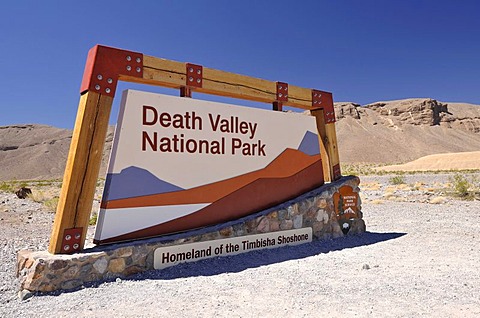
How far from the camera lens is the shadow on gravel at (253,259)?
15.1 feet

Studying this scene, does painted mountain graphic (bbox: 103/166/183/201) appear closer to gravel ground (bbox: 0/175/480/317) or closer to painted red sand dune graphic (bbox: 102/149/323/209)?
painted red sand dune graphic (bbox: 102/149/323/209)

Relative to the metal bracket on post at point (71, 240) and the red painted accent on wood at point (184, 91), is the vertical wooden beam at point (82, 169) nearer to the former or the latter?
the metal bracket on post at point (71, 240)

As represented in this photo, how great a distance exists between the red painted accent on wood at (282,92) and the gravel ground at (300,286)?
2558 mm

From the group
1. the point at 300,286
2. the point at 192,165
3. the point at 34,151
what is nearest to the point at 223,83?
the point at 192,165

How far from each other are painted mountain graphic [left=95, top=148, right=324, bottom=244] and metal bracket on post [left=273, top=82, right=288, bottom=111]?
0.80 metres

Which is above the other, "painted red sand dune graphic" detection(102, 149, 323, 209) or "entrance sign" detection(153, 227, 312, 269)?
"painted red sand dune graphic" detection(102, 149, 323, 209)

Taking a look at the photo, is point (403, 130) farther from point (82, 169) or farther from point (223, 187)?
point (82, 169)

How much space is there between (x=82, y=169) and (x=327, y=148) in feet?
15.7

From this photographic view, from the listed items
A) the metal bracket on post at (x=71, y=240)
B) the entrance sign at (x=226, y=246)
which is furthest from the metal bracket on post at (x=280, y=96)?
the metal bracket on post at (x=71, y=240)

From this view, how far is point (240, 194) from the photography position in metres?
5.88

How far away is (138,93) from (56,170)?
8611cm

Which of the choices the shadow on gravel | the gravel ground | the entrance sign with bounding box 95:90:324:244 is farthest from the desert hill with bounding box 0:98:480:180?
the gravel ground

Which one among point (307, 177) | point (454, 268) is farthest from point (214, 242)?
point (454, 268)

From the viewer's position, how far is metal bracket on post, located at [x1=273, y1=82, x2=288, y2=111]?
6.62 m
